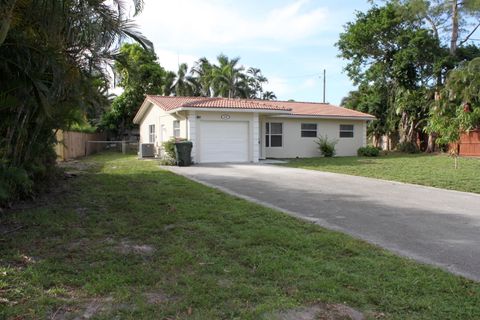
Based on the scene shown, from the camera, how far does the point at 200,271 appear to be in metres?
4.36

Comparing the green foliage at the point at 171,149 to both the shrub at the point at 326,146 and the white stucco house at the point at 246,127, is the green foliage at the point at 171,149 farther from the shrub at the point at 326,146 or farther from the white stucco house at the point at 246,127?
the shrub at the point at 326,146

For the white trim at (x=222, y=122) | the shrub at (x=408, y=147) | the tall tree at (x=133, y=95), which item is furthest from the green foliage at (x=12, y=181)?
the shrub at (x=408, y=147)

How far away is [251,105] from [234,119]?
1170 millimetres

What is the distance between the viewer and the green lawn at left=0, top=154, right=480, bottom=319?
3543mm

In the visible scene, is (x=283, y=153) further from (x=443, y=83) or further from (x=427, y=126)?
(x=443, y=83)

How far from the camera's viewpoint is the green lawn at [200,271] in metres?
3.54

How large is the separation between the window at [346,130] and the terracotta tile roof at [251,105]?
27.8 inches

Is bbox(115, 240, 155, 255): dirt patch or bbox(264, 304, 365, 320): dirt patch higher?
bbox(115, 240, 155, 255): dirt patch

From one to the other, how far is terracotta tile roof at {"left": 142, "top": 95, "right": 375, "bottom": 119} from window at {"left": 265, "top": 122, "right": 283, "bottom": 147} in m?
1.06

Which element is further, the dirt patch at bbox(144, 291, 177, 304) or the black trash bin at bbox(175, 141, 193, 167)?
the black trash bin at bbox(175, 141, 193, 167)

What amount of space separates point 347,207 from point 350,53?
2297 cm

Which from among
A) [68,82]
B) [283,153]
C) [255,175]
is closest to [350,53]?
[283,153]

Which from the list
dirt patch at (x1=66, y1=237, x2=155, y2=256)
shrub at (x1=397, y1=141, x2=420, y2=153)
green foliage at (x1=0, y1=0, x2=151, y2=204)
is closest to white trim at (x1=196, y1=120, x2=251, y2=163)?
green foliage at (x1=0, y1=0, x2=151, y2=204)

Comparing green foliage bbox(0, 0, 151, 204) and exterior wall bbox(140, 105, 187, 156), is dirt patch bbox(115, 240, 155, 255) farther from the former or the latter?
exterior wall bbox(140, 105, 187, 156)
